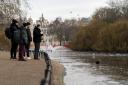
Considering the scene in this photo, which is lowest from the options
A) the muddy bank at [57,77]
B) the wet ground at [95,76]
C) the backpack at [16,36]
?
the wet ground at [95,76]

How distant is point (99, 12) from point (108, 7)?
5782 mm

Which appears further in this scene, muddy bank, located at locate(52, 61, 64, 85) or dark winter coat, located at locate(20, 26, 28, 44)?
dark winter coat, located at locate(20, 26, 28, 44)

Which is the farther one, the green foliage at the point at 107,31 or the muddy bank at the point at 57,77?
the green foliage at the point at 107,31

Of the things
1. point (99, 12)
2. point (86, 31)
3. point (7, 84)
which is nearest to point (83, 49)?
point (86, 31)

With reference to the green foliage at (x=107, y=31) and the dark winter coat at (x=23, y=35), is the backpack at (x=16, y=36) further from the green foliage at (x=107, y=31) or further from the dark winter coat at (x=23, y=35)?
the green foliage at (x=107, y=31)

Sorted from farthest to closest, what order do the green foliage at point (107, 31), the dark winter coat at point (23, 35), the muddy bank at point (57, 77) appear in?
1. the green foliage at point (107, 31)
2. the dark winter coat at point (23, 35)
3. the muddy bank at point (57, 77)

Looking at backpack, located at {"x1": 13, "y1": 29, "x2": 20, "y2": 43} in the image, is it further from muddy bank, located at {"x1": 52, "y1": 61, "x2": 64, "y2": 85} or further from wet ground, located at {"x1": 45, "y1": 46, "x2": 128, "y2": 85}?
wet ground, located at {"x1": 45, "y1": 46, "x2": 128, "y2": 85}

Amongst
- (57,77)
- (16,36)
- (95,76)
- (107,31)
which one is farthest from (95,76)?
(107,31)

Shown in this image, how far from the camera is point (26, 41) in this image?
26.2 metres

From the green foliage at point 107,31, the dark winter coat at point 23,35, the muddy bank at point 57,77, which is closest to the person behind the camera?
the muddy bank at point 57,77

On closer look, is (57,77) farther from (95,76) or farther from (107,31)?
(107,31)

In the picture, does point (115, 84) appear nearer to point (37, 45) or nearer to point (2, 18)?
point (37, 45)

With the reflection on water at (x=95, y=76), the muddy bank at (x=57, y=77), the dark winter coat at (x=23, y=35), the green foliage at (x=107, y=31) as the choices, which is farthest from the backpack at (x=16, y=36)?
the green foliage at (x=107, y=31)

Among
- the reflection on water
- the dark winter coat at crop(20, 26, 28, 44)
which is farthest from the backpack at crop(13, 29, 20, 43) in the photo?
the reflection on water
